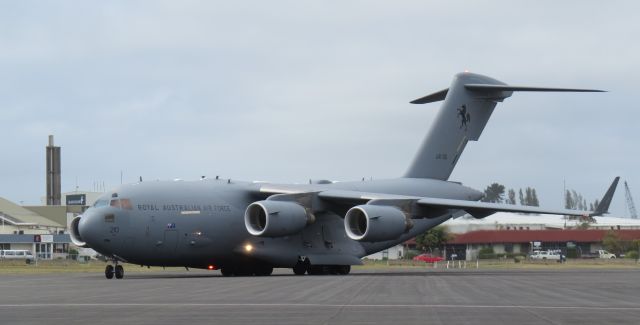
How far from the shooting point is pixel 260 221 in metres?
40.3

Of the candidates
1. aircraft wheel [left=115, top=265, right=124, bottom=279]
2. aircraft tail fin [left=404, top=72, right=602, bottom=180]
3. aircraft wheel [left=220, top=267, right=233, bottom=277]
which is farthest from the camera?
aircraft tail fin [left=404, top=72, right=602, bottom=180]

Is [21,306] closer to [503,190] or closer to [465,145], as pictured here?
[465,145]

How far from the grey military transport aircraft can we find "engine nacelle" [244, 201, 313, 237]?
4cm

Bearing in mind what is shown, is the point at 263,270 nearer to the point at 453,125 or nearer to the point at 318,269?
the point at 318,269

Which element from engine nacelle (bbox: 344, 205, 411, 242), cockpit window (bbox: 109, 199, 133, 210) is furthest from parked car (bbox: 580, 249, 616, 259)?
cockpit window (bbox: 109, 199, 133, 210)

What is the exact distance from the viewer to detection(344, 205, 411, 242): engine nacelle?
39375 mm

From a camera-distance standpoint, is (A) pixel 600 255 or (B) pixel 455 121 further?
(A) pixel 600 255

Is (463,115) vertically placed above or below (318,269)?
above

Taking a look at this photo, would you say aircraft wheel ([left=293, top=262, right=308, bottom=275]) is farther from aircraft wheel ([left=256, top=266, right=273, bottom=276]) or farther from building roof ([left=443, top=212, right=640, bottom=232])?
building roof ([left=443, top=212, right=640, bottom=232])

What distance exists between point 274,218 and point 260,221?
136cm

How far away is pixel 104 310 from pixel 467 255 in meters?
63.6

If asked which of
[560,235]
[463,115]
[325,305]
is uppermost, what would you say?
[463,115]

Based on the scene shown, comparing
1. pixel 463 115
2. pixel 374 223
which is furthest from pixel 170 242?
pixel 463 115

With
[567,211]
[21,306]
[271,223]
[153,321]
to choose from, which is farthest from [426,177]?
[153,321]
